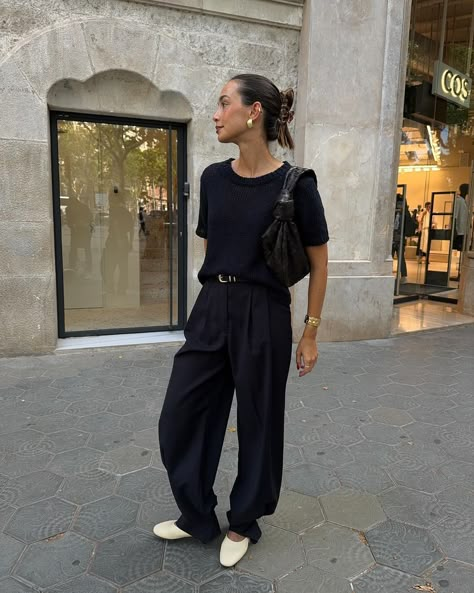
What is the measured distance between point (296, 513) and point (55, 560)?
3.93ft

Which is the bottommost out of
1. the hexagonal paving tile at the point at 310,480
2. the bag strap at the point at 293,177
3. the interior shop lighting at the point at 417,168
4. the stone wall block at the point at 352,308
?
the hexagonal paving tile at the point at 310,480

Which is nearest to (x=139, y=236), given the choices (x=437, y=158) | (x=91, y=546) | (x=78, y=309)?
(x=78, y=309)

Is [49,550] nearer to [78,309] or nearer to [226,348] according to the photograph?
[226,348]

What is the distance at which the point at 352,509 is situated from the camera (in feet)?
8.85

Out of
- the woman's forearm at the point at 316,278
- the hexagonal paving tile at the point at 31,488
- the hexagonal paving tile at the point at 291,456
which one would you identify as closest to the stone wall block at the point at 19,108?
the hexagonal paving tile at the point at 31,488

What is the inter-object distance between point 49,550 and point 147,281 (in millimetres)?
4409

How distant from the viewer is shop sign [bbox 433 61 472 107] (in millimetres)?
7668

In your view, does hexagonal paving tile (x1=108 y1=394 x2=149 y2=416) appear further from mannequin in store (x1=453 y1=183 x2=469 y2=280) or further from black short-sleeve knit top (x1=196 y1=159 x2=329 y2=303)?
mannequin in store (x1=453 y1=183 x2=469 y2=280)

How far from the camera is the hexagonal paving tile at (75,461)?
302cm

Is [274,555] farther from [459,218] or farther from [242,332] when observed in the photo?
[459,218]

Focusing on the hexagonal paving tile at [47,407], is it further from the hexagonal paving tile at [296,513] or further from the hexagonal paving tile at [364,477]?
the hexagonal paving tile at [364,477]

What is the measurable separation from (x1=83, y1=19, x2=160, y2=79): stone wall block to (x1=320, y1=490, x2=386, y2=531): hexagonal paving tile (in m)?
4.59

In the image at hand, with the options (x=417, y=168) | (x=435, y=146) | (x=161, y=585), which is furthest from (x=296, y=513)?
(x=417, y=168)

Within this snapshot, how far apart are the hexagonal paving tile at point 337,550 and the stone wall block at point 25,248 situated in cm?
397
